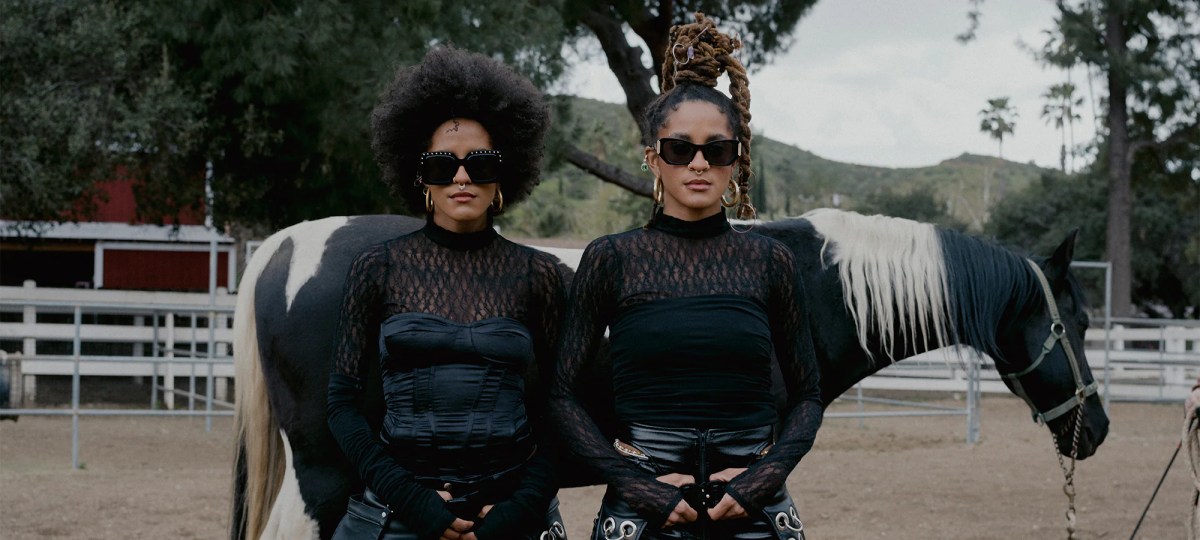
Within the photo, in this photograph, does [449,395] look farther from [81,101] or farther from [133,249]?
[133,249]

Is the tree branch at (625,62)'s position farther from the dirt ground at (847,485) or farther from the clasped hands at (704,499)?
the clasped hands at (704,499)

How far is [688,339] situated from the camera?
224 cm

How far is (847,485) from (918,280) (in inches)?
161

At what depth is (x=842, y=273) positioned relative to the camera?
12.7 ft

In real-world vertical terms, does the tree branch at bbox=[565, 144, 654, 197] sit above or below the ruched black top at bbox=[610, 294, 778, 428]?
above

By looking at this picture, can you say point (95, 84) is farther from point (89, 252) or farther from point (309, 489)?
point (89, 252)

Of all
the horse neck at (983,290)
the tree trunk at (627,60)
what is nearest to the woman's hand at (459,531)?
the horse neck at (983,290)

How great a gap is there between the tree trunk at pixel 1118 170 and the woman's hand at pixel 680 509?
762 inches

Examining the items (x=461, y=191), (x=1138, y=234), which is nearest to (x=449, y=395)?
(x=461, y=191)

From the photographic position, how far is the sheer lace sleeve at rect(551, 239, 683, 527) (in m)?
2.24

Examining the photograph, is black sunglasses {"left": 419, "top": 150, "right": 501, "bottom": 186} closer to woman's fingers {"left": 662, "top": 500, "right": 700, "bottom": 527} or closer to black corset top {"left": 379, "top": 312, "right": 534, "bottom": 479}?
black corset top {"left": 379, "top": 312, "right": 534, "bottom": 479}

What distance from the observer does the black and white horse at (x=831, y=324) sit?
3381 millimetres

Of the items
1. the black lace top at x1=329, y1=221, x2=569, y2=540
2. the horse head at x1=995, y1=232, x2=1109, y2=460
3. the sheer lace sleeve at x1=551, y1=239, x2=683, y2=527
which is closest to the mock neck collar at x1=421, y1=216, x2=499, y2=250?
the black lace top at x1=329, y1=221, x2=569, y2=540

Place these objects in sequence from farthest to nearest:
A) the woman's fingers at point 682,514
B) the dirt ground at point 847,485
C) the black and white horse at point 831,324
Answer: the dirt ground at point 847,485, the black and white horse at point 831,324, the woman's fingers at point 682,514
